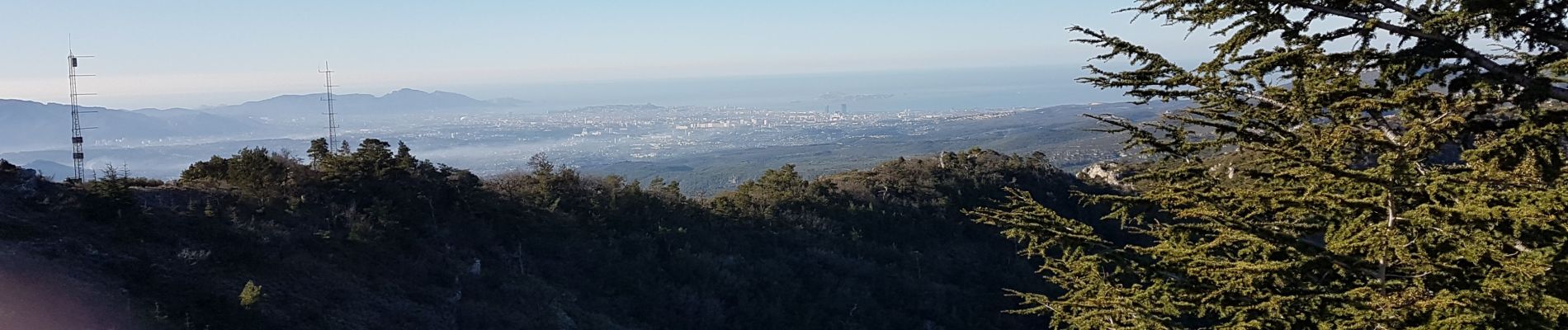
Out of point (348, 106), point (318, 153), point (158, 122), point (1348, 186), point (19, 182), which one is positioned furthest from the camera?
point (348, 106)

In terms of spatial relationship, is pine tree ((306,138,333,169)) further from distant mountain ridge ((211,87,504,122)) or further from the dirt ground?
distant mountain ridge ((211,87,504,122))

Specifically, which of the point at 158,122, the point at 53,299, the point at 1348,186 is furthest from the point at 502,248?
the point at 158,122

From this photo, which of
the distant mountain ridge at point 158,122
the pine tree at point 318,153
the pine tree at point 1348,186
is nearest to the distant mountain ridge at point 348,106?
the distant mountain ridge at point 158,122

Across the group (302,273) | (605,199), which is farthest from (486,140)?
(302,273)

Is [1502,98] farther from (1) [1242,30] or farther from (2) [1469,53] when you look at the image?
(1) [1242,30]

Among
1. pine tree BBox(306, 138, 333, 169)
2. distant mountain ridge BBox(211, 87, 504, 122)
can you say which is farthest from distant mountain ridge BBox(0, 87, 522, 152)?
pine tree BBox(306, 138, 333, 169)

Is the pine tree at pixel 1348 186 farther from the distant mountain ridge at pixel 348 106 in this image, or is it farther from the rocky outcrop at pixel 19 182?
the distant mountain ridge at pixel 348 106

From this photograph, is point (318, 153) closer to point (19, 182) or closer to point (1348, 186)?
point (19, 182)
